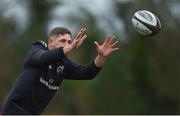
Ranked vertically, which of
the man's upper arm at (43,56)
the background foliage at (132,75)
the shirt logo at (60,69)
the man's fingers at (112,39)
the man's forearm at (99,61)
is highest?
the man's upper arm at (43,56)

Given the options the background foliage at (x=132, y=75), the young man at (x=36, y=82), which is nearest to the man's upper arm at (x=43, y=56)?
the young man at (x=36, y=82)

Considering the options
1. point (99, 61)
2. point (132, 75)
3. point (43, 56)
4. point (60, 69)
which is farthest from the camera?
point (132, 75)

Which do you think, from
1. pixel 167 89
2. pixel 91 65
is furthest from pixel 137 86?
pixel 91 65

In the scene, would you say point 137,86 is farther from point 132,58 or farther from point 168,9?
point 168,9

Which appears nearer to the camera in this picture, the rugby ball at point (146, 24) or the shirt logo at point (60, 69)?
the shirt logo at point (60, 69)

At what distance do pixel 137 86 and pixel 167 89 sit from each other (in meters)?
1.42

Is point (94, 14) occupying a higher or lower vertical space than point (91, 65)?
lower

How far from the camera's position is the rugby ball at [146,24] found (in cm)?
988

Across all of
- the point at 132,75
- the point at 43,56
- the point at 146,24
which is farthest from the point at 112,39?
the point at 132,75

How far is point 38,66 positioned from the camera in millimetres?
8781

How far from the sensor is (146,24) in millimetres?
9891

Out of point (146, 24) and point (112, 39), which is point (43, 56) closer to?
point (112, 39)

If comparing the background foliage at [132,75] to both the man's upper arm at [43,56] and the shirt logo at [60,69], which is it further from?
the man's upper arm at [43,56]

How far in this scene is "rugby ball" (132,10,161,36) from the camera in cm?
988
